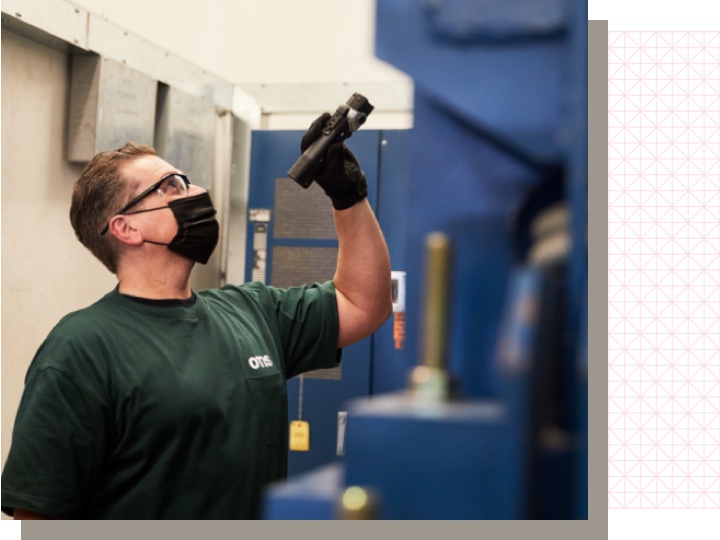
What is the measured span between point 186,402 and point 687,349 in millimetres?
761

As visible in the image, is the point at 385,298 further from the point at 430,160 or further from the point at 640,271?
the point at 430,160

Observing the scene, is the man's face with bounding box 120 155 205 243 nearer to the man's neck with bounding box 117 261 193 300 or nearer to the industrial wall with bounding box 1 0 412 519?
the man's neck with bounding box 117 261 193 300

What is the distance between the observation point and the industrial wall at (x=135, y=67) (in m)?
2.26

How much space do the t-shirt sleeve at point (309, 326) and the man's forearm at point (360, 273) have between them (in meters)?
0.02

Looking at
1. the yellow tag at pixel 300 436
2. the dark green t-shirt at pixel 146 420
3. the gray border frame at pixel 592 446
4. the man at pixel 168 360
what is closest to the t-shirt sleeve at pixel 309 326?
the man at pixel 168 360

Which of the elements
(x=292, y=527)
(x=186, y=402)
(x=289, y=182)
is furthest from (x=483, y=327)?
(x=289, y=182)

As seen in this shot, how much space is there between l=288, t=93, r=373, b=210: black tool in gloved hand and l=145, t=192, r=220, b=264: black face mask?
0.28 meters

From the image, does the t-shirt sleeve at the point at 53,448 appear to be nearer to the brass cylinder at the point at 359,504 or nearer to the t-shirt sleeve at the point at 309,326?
the t-shirt sleeve at the point at 309,326

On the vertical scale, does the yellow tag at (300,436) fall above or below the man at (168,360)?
below

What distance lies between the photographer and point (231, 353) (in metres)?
1.43

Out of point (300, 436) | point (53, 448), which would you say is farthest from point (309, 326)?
point (300, 436)

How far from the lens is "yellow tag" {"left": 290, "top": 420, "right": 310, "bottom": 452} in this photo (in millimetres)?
2742

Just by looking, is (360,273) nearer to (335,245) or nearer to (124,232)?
(124,232)

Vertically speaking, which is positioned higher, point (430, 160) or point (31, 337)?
point (430, 160)
